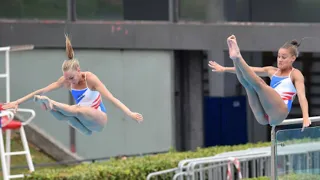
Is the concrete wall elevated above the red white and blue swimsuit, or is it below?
below

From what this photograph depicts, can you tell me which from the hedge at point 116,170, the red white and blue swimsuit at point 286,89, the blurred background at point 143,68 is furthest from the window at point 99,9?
the red white and blue swimsuit at point 286,89

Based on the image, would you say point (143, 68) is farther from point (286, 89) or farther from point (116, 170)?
point (286, 89)

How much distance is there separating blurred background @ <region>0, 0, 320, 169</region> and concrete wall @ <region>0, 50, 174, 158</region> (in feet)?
0.07

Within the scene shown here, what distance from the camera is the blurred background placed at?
16828 millimetres

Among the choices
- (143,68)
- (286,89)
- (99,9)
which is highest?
(99,9)

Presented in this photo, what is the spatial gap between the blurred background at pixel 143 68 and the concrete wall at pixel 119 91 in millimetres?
20

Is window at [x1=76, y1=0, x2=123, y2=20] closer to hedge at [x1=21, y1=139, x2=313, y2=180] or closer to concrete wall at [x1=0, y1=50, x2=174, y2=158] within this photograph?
concrete wall at [x1=0, y1=50, x2=174, y2=158]

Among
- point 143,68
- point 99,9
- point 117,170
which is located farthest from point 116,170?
point 99,9

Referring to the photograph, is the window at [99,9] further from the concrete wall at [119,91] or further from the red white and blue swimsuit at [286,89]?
the red white and blue swimsuit at [286,89]

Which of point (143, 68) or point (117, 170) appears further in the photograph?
point (143, 68)

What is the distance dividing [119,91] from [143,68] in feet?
2.26

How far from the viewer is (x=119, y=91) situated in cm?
1744

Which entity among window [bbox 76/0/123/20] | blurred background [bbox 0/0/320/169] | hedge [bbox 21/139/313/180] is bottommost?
hedge [bbox 21/139/313/180]

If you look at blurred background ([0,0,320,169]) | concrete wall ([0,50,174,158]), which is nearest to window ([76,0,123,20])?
blurred background ([0,0,320,169])
